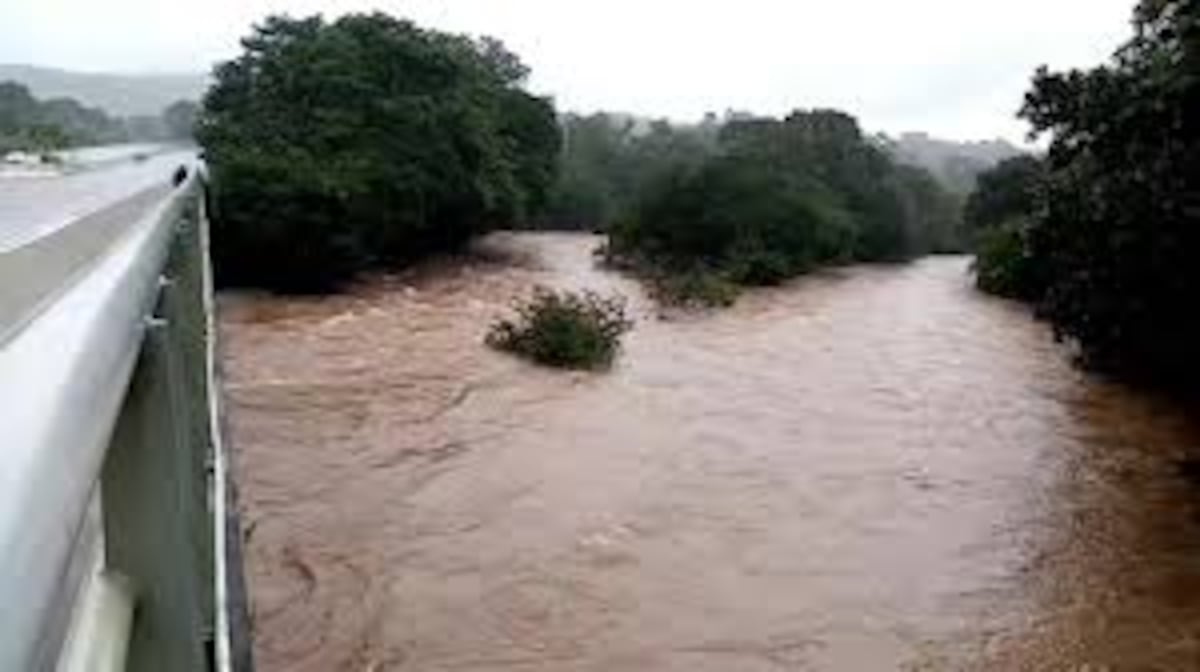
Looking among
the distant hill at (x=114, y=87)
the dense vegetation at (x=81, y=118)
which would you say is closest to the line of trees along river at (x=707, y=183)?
the dense vegetation at (x=81, y=118)

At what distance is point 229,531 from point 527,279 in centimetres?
2268

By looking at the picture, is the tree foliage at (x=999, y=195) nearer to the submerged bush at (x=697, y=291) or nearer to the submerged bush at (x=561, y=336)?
the submerged bush at (x=697, y=291)

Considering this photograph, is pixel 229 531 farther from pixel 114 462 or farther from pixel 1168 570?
pixel 1168 570

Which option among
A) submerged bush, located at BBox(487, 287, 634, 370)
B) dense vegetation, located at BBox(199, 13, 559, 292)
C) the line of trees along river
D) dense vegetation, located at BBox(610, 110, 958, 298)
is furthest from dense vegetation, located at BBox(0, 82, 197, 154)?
submerged bush, located at BBox(487, 287, 634, 370)

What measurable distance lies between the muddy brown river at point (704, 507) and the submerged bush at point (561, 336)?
0.32m

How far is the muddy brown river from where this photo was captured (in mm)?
7879

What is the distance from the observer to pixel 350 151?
2267 cm

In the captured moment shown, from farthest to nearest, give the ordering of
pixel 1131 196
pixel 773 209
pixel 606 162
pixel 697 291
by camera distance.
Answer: pixel 606 162 < pixel 773 209 < pixel 697 291 < pixel 1131 196

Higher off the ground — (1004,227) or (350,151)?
(350,151)

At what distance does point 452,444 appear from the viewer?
40.4 feet

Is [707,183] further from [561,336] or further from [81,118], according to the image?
[81,118]

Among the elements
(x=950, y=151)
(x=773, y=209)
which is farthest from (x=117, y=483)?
(x=950, y=151)

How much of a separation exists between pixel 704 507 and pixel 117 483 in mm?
9038

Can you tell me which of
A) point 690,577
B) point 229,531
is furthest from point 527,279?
point 229,531
